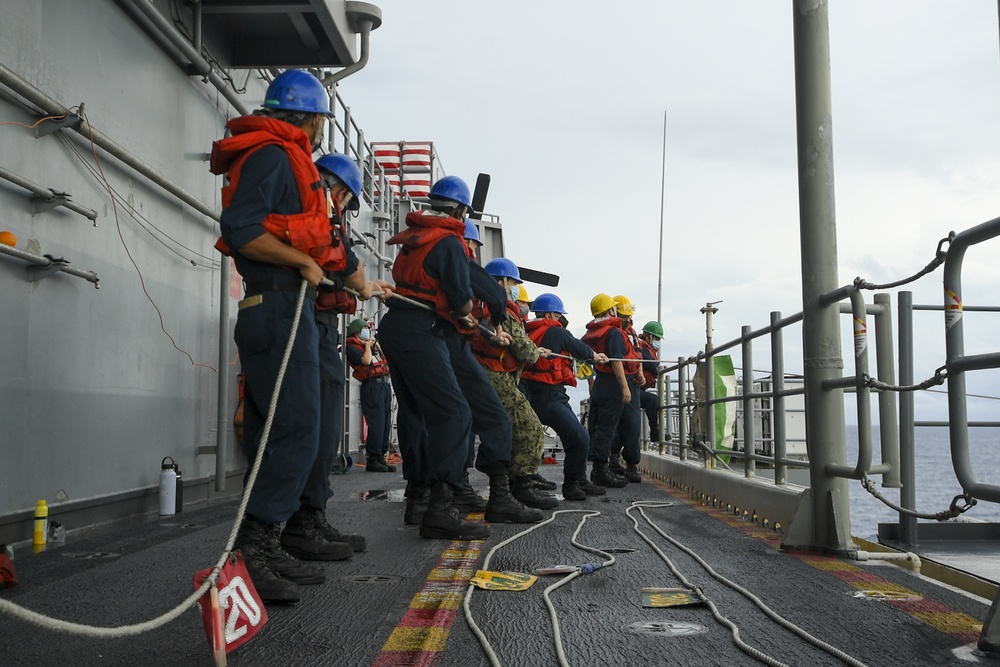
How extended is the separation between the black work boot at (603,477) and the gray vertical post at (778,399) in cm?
383

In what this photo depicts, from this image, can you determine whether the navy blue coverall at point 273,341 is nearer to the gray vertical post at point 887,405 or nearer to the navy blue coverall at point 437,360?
the navy blue coverall at point 437,360

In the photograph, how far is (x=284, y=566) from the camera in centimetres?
364

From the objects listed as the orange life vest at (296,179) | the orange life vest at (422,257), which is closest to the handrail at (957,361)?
the orange life vest at (296,179)

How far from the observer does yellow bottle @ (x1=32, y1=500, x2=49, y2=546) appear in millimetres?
4801

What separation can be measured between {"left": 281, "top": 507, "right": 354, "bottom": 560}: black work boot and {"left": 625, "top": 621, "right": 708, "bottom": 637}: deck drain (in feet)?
6.08

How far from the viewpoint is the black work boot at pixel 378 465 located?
39.8ft

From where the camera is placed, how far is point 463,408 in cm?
542

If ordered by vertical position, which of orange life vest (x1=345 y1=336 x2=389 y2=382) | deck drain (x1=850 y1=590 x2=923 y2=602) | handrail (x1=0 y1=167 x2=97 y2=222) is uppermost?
handrail (x1=0 y1=167 x2=97 y2=222)

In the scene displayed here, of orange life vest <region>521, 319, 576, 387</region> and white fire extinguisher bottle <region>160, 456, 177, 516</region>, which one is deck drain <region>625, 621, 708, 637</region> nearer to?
white fire extinguisher bottle <region>160, 456, 177, 516</region>

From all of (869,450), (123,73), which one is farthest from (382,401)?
(869,450)

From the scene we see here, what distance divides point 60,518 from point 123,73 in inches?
121

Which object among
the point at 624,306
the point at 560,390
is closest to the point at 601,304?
the point at 624,306

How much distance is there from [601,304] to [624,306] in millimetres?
564

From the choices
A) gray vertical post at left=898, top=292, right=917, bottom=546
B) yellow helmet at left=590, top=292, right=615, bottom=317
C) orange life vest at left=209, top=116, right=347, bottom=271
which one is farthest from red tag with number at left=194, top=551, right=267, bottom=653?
yellow helmet at left=590, top=292, right=615, bottom=317
